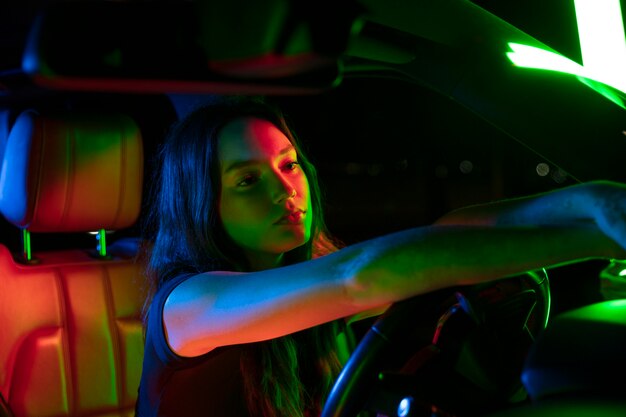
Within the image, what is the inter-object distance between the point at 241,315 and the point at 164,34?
24.5 inches

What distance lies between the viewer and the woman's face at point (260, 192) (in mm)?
1955

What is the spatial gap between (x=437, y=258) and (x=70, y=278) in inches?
69.1

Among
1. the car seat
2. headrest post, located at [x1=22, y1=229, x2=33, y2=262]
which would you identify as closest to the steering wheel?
the car seat

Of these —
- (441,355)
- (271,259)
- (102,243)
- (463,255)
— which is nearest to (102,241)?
(102,243)

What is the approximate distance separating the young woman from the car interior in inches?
3.9

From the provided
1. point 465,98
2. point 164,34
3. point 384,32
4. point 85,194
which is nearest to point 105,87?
point 164,34

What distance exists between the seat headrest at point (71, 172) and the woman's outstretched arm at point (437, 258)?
1152mm

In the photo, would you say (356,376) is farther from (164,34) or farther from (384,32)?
(384,32)

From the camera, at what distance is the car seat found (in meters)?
2.45

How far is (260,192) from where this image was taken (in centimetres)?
197

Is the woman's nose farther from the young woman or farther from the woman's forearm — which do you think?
the woman's forearm

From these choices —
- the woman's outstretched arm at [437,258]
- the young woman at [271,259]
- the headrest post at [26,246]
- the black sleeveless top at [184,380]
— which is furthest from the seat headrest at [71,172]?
the woman's outstretched arm at [437,258]

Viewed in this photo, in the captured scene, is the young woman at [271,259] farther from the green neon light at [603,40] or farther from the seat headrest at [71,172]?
the green neon light at [603,40]

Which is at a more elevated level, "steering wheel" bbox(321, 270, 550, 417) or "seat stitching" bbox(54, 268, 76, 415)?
"steering wheel" bbox(321, 270, 550, 417)
